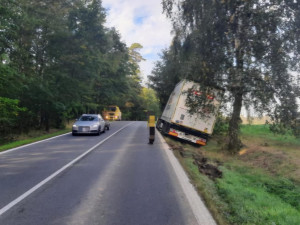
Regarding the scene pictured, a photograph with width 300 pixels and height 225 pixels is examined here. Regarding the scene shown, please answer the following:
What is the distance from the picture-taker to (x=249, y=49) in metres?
11.5

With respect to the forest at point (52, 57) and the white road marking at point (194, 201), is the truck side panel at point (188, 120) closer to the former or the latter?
the white road marking at point (194, 201)

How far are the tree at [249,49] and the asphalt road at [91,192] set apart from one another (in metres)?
5.34

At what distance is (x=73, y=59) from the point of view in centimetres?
2170

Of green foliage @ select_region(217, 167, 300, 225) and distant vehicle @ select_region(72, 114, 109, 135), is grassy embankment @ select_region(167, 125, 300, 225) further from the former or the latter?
distant vehicle @ select_region(72, 114, 109, 135)

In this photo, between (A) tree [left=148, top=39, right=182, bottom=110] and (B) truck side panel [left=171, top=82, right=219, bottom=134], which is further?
(A) tree [left=148, top=39, right=182, bottom=110]

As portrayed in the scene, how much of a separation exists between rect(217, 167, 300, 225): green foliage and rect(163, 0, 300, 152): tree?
169 inches

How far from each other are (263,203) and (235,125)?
334 inches

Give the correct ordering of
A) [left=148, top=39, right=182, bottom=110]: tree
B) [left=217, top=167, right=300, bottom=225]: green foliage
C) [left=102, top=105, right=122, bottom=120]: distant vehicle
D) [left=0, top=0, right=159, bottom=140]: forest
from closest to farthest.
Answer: [left=217, top=167, right=300, bottom=225]: green foliage
[left=0, top=0, right=159, bottom=140]: forest
[left=148, top=39, right=182, bottom=110]: tree
[left=102, top=105, right=122, bottom=120]: distant vehicle

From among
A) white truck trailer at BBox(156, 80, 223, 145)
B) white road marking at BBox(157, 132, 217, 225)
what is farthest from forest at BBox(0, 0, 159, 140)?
white road marking at BBox(157, 132, 217, 225)

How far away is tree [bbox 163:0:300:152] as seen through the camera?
432 inches

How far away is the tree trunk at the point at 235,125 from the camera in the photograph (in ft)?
44.5

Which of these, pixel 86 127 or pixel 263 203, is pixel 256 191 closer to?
pixel 263 203

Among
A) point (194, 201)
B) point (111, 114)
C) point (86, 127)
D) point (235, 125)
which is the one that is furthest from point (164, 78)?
point (194, 201)

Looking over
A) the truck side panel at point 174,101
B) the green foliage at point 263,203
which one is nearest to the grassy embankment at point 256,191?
the green foliage at point 263,203
